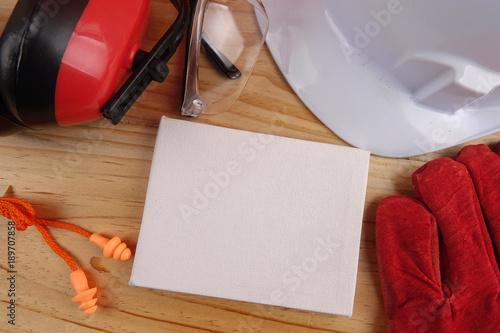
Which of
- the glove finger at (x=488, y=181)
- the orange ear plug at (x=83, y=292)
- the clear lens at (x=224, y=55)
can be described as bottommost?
the orange ear plug at (x=83, y=292)

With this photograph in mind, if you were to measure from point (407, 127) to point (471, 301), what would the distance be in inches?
7.8

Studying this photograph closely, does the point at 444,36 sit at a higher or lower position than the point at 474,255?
higher

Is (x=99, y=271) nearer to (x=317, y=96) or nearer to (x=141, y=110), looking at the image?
(x=141, y=110)

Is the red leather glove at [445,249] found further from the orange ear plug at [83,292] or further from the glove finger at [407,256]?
the orange ear plug at [83,292]

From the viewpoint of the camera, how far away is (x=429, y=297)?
1.42 ft

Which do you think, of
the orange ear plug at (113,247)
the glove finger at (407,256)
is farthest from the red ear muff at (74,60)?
the glove finger at (407,256)

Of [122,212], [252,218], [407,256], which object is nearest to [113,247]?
[122,212]

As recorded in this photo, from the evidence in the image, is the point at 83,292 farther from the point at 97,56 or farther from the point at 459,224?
the point at 459,224

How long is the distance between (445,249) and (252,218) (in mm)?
220

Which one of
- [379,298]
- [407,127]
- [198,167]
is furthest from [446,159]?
[198,167]

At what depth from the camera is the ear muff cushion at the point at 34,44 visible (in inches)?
12.8

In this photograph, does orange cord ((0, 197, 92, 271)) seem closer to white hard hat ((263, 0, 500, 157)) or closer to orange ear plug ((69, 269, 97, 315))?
orange ear plug ((69, 269, 97, 315))

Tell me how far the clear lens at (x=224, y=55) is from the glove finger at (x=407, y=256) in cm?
22

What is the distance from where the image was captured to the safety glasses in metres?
0.40
